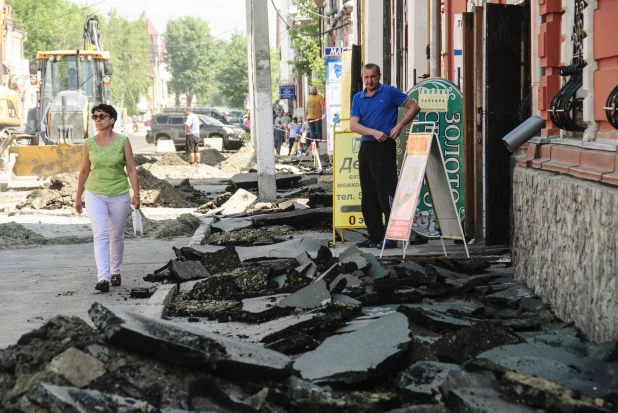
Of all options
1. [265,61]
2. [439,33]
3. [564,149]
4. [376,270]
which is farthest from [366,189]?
[265,61]

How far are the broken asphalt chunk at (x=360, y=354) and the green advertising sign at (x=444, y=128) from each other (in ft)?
17.4

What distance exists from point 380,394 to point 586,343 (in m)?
1.78

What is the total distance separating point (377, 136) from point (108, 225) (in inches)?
114

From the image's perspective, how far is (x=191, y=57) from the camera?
575 ft

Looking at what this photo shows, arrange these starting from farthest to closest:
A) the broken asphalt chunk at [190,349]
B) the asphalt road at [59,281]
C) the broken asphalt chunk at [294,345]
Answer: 1. the asphalt road at [59,281]
2. the broken asphalt chunk at [294,345]
3. the broken asphalt chunk at [190,349]

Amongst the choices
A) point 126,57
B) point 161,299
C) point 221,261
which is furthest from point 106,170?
point 126,57

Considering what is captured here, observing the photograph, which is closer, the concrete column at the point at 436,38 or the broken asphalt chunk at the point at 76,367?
the broken asphalt chunk at the point at 76,367

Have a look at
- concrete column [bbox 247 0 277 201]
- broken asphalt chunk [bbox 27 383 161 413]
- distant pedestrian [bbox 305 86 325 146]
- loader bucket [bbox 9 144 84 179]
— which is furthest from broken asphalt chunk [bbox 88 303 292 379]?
distant pedestrian [bbox 305 86 325 146]

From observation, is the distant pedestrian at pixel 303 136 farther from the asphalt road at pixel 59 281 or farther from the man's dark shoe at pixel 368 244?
the man's dark shoe at pixel 368 244

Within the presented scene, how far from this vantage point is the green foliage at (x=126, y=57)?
363ft

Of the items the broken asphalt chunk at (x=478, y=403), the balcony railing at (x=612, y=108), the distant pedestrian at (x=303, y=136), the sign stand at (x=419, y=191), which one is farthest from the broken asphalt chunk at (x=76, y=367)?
the distant pedestrian at (x=303, y=136)

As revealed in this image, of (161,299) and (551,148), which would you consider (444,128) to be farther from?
(161,299)

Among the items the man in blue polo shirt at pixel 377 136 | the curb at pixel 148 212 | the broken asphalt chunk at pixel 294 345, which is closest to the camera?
the broken asphalt chunk at pixel 294 345

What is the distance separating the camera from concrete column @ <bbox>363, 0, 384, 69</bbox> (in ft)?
82.5
